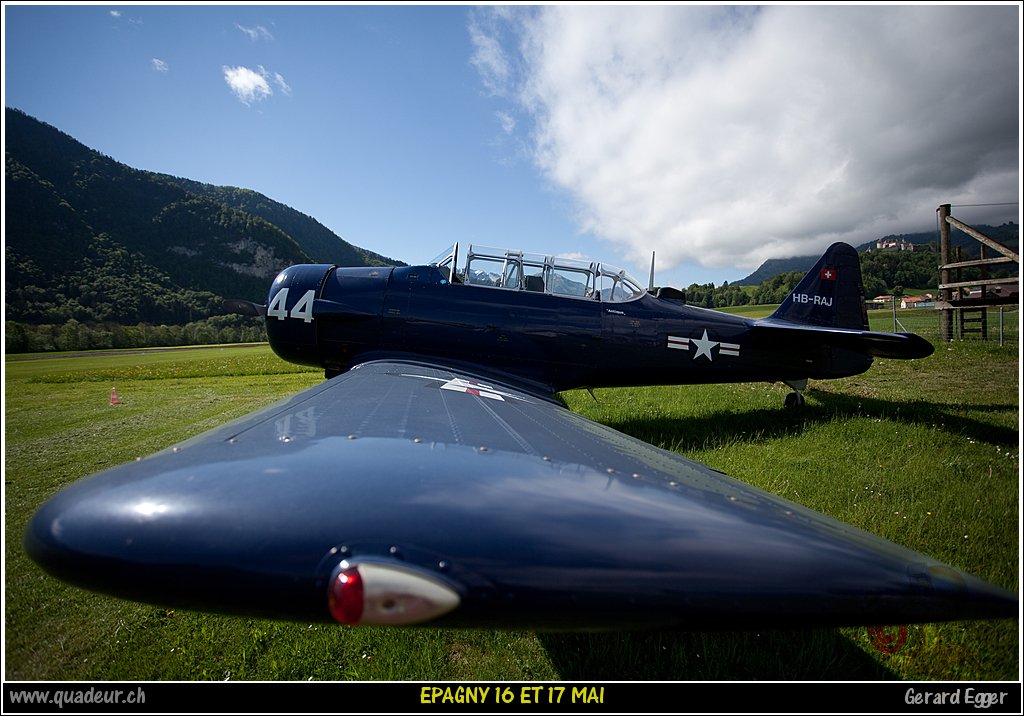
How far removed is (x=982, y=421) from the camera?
5.15 meters

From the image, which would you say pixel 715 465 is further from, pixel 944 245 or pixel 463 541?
pixel 944 245

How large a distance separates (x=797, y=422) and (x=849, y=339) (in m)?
1.31

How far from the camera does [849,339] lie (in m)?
5.09

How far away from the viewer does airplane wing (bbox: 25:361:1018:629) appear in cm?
86

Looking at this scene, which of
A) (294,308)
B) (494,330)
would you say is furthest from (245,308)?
(494,330)

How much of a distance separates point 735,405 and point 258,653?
23.5 ft

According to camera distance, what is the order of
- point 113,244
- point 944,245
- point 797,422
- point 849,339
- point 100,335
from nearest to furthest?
1. point 849,339
2. point 797,422
3. point 944,245
4. point 100,335
5. point 113,244

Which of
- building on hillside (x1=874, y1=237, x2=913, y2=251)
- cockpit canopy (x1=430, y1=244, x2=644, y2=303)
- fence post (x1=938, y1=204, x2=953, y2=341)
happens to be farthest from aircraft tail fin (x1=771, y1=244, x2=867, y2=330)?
building on hillside (x1=874, y1=237, x2=913, y2=251)

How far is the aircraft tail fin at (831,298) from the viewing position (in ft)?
21.4

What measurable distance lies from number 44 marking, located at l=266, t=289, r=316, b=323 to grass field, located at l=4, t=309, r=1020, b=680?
7.48 ft

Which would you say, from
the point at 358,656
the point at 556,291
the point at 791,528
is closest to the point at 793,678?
the point at 791,528

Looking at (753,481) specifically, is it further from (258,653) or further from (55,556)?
(55,556)

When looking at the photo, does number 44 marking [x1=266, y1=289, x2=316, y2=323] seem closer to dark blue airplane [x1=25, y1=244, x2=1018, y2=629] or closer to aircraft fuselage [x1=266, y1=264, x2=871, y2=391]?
aircraft fuselage [x1=266, y1=264, x2=871, y2=391]

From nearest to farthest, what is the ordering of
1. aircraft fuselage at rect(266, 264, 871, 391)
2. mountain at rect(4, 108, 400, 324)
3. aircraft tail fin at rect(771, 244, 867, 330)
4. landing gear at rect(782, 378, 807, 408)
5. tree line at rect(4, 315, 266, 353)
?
aircraft fuselage at rect(266, 264, 871, 391), tree line at rect(4, 315, 266, 353), landing gear at rect(782, 378, 807, 408), aircraft tail fin at rect(771, 244, 867, 330), mountain at rect(4, 108, 400, 324)
